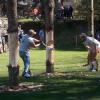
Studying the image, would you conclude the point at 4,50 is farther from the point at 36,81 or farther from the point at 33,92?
the point at 33,92

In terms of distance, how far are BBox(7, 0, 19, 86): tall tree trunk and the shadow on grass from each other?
82cm

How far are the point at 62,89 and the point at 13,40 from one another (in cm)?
218

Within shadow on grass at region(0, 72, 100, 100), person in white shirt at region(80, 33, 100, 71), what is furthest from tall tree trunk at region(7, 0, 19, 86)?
person in white shirt at region(80, 33, 100, 71)

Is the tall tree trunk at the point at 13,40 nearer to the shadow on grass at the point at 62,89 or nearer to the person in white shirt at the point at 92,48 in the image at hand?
the shadow on grass at the point at 62,89

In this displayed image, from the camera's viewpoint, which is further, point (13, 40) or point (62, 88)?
point (62, 88)

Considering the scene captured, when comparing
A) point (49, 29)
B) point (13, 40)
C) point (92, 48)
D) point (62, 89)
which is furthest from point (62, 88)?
point (92, 48)

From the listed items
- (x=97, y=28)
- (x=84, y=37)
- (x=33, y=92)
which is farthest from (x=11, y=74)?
(x=97, y=28)

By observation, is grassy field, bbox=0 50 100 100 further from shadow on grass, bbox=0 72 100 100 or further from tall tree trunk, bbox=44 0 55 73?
tall tree trunk, bbox=44 0 55 73

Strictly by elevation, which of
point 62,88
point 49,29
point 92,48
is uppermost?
point 49,29

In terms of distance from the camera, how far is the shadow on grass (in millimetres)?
15094

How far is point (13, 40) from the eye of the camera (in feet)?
54.2

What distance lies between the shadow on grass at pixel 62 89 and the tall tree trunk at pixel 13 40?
0.82m

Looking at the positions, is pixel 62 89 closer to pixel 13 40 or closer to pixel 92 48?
pixel 13 40

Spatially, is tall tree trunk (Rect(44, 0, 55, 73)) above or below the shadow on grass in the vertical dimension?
above
